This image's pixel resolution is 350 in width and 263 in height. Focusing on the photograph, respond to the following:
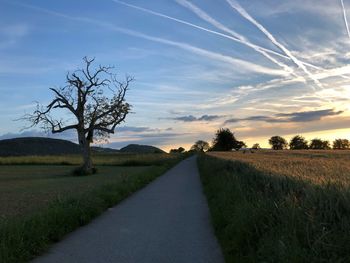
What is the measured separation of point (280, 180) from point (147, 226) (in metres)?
3.63

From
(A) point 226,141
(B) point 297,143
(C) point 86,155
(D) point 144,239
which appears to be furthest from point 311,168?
(B) point 297,143

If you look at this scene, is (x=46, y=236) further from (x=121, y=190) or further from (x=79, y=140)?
(x=79, y=140)

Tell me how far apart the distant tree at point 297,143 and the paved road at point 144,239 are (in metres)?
169

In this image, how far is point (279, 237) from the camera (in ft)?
22.0

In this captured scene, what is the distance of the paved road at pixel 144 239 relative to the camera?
8391 mm

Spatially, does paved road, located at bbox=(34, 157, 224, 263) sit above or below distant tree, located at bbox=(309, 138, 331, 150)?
below

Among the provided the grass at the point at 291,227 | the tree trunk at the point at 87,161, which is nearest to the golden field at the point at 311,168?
the grass at the point at 291,227

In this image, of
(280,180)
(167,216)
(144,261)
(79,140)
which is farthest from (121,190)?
(79,140)

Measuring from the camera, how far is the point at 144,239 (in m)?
10.1

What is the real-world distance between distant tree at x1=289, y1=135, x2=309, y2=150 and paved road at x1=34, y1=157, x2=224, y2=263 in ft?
555

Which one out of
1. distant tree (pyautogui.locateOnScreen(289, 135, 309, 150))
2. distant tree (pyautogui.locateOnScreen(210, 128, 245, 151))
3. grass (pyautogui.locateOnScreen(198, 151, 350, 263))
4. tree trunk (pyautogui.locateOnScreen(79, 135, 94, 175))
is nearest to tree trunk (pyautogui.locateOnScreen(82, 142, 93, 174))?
tree trunk (pyautogui.locateOnScreen(79, 135, 94, 175))

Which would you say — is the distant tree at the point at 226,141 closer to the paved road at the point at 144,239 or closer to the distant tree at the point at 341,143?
the distant tree at the point at 341,143

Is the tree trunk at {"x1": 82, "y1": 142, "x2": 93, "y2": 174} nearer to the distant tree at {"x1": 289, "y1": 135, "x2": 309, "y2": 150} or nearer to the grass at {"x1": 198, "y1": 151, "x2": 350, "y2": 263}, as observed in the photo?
the grass at {"x1": 198, "y1": 151, "x2": 350, "y2": 263}

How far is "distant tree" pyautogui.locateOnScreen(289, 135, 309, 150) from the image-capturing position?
178 m
